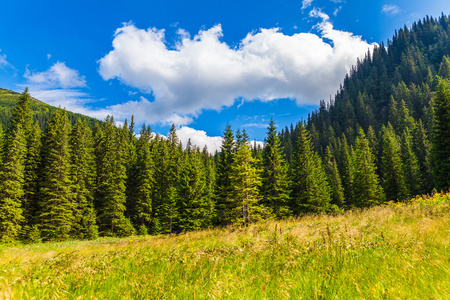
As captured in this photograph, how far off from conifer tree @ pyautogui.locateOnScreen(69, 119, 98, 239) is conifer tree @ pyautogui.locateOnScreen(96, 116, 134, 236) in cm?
210

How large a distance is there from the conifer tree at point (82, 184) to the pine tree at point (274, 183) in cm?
2769

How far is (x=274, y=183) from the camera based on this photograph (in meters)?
32.5

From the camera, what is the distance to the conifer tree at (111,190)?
39688 millimetres

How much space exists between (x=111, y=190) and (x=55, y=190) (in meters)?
9.16

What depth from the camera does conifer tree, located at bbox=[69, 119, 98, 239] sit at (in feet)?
113

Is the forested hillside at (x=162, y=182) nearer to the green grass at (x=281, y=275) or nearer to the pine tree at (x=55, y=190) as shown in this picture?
the pine tree at (x=55, y=190)

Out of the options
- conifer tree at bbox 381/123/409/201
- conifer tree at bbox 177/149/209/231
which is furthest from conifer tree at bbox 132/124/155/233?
conifer tree at bbox 381/123/409/201

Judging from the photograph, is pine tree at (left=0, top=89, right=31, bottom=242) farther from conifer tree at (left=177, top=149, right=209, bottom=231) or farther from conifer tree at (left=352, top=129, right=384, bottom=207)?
conifer tree at (left=352, top=129, right=384, bottom=207)

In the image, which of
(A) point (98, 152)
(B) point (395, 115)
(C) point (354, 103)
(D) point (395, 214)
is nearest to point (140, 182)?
(A) point (98, 152)

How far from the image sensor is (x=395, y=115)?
358ft

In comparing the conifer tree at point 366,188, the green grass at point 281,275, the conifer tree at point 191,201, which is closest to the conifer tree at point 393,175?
the conifer tree at point 366,188

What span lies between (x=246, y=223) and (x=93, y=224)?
2637cm

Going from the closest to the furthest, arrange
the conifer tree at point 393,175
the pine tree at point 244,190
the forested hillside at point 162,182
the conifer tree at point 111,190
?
the pine tree at point 244,190 → the forested hillside at point 162,182 → the conifer tree at point 111,190 → the conifer tree at point 393,175

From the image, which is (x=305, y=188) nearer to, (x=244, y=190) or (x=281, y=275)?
(x=244, y=190)
